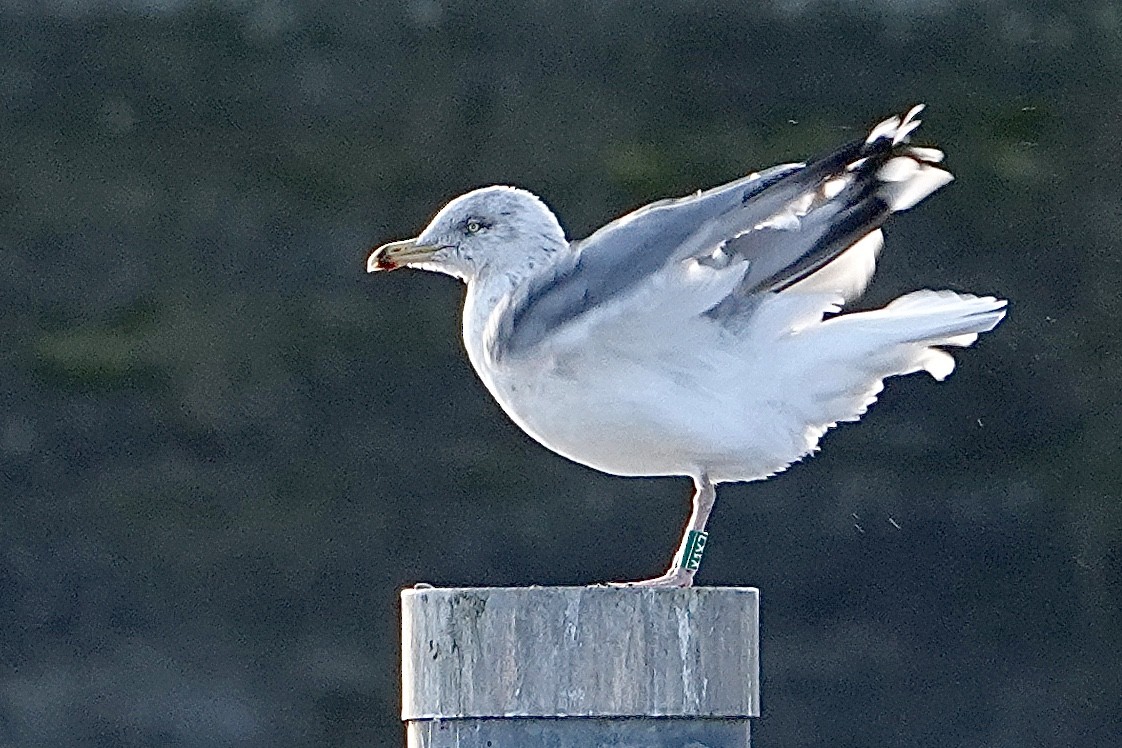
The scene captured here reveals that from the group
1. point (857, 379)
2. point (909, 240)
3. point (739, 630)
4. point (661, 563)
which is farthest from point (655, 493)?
point (739, 630)

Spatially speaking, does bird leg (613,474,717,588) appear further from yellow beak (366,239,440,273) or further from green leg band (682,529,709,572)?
yellow beak (366,239,440,273)

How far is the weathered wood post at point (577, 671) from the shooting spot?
2.41 metres

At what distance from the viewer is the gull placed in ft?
10.1

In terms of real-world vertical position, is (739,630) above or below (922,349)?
below

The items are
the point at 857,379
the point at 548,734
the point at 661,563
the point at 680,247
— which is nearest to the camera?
the point at 548,734

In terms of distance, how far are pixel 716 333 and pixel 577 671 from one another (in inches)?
33.6

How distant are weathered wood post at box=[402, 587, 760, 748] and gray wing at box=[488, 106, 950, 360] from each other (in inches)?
25.4

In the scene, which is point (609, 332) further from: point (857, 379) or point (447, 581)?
point (447, 581)

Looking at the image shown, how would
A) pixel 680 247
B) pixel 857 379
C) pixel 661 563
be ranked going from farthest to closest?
pixel 661 563, pixel 857 379, pixel 680 247

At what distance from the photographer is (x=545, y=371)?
319 centimetres

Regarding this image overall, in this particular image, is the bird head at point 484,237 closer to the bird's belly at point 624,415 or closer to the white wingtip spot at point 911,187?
the bird's belly at point 624,415

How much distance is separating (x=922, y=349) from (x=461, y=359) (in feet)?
10.5

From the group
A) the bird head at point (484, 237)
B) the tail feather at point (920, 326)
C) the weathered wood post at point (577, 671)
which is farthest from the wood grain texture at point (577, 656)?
the bird head at point (484, 237)

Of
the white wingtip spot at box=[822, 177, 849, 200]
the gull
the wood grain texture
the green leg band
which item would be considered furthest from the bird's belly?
the wood grain texture
